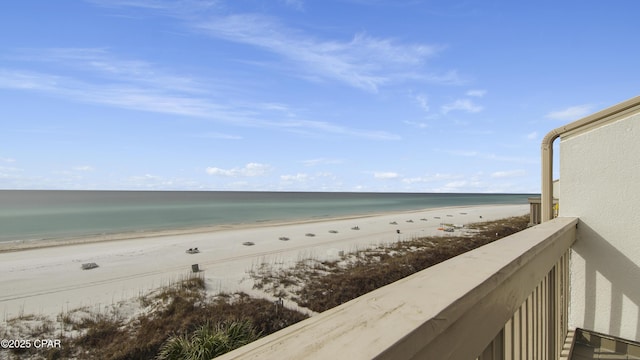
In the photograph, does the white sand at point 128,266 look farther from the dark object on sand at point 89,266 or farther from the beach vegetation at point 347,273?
the beach vegetation at point 347,273

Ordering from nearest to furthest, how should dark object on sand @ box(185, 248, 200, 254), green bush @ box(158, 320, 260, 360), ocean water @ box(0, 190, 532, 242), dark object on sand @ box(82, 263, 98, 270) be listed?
green bush @ box(158, 320, 260, 360) → dark object on sand @ box(82, 263, 98, 270) → dark object on sand @ box(185, 248, 200, 254) → ocean water @ box(0, 190, 532, 242)

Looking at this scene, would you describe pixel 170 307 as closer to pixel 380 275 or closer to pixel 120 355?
pixel 120 355

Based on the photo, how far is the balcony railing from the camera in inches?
20.4

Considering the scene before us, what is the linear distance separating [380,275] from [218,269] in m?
4.63

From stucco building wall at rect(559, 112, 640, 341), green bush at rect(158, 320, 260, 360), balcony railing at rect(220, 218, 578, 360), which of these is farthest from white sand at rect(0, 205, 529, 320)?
balcony railing at rect(220, 218, 578, 360)

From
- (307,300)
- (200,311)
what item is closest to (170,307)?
(200,311)

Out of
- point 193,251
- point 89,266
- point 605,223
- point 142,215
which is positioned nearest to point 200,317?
point 605,223

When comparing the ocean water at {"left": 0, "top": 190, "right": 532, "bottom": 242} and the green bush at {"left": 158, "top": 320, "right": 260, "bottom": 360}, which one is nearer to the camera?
the green bush at {"left": 158, "top": 320, "right": 260, "bottom": 360}

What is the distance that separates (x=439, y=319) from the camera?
25.0 inches

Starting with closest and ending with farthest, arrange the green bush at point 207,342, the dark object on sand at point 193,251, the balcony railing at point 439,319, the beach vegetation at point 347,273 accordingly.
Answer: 1. the balcony railing at point 439,319
2. the green bush at point 207,342
3. the beach vegetation at point 347,273
4. the dark object on sand at point 193,251

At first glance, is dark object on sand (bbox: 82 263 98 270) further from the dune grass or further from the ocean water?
the ocean water

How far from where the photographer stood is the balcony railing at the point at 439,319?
52 centimetres

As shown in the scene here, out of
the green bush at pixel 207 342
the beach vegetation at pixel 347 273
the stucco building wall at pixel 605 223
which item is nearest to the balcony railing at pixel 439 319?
the stucco building wall at pixel 605 223

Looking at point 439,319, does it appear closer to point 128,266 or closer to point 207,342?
point 207,342
